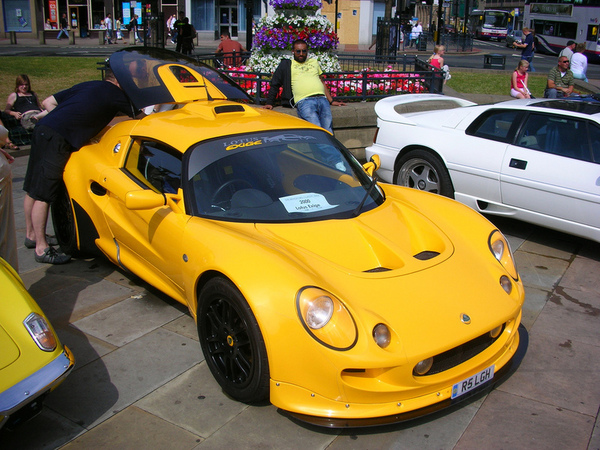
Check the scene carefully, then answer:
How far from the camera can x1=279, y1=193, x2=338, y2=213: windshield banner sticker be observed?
3959 millimetres

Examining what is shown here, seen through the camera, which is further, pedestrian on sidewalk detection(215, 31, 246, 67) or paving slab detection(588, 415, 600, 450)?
pedestrian on sidewalk detection(215, 31, 246, 67)

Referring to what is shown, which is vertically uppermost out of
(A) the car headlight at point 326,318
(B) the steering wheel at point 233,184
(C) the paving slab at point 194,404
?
(B) the steering wheel at point 233,184

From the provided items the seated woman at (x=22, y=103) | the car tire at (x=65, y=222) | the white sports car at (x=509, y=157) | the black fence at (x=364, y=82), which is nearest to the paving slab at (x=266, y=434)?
the car tire at (x=65, y=222)

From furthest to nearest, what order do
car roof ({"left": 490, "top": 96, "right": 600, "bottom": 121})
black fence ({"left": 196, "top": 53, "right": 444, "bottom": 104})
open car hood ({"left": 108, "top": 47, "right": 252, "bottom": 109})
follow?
black fence ({"left": 196, "top": 53, "right": 444, "bottom": 104}) < car roof ({"left": 490, "top": 96, "right": 600, "bottom": 121}) < open car hood ({"left": 108, "top": 47, "right": 252, "bottom": 109})

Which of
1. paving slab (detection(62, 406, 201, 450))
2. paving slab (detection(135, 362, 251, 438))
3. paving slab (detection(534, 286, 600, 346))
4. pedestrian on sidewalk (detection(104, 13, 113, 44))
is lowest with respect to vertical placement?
paving slab (detection(62, 406, 201, 450))

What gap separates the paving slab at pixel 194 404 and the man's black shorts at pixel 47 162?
2396mm

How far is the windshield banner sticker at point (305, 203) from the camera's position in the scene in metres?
3.96

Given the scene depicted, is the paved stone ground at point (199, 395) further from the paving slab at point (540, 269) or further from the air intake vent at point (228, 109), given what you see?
the air intake vent at point (228, 109)

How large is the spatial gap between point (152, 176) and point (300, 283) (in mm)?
1853

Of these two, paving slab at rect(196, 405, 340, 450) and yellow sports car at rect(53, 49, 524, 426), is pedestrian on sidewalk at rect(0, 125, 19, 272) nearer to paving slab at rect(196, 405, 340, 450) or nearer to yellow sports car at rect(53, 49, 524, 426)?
yellow sports car at rect(53, 49, 524, 426)

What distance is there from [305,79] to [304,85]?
0.27 ft

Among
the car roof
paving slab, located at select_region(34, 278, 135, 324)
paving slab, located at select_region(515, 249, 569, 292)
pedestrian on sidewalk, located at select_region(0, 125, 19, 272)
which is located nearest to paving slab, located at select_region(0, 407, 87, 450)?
paving slab, located at select_region(34, 278, 135, 324)

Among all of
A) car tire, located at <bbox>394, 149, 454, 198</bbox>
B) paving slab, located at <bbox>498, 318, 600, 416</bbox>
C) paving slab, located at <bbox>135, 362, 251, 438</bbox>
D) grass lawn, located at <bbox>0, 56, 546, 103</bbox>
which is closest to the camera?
paving slab, located at <bbox>135, 362, 251, 438</bbox>

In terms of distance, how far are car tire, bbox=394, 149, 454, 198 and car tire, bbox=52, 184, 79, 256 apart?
142 inches
